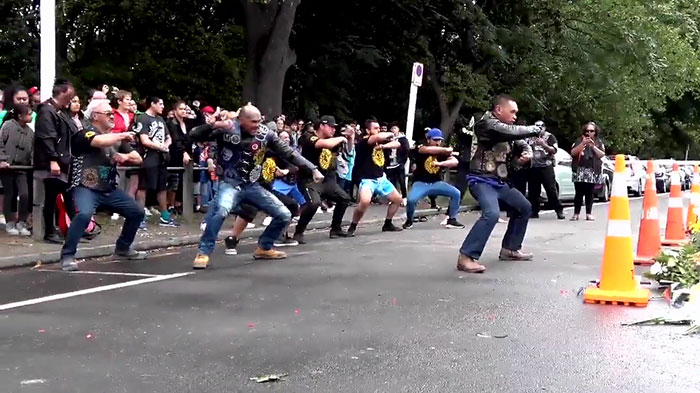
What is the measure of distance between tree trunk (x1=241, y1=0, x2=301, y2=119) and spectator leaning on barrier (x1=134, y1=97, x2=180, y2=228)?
258 inches

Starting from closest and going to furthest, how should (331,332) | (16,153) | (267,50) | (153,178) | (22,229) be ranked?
(331,332) → (16,153) → (22,229) → (153,178) → (267,50)

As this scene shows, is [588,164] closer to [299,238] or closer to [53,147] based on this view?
[299,238]

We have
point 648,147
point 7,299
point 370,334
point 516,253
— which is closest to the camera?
point 370,334

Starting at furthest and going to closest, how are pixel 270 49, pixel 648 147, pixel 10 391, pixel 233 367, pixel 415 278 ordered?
pixel 648 147
pixel 270 49
pixel 415 278
pixel 233 367
pixel 10 391

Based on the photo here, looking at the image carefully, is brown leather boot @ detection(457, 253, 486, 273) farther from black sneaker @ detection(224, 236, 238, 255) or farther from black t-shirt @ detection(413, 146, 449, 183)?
black t-shirt @ detection(413, 146, 449, 183)

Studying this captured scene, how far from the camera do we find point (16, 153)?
11297 millimetres

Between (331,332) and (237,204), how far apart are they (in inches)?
151

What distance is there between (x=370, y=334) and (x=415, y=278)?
2708 millimetres

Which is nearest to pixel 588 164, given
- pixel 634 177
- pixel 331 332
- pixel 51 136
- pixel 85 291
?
pixel 51 136

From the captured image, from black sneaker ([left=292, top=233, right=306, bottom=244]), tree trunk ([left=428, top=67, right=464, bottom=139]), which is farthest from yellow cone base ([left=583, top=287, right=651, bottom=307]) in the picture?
tree trunk ([left=428, top=67, right=464, bottom=139])

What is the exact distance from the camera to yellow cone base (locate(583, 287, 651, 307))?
24.3ft

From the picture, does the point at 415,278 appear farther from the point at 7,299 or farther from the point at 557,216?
the point at 557,216

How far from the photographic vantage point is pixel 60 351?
5.66 m

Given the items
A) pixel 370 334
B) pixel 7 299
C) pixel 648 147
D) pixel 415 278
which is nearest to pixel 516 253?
pixel 415 278
